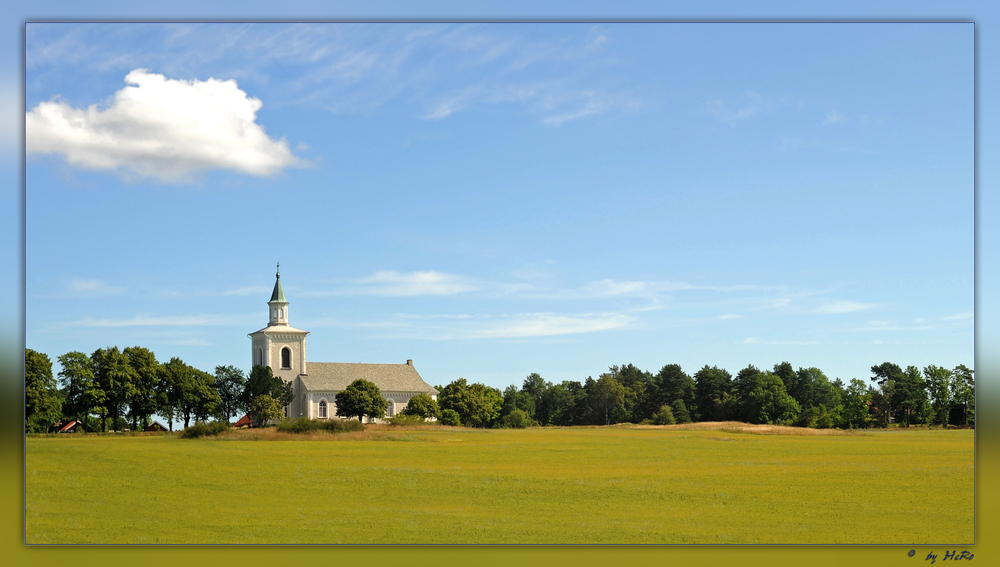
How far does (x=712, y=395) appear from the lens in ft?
146

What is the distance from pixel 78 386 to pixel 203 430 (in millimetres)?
6455

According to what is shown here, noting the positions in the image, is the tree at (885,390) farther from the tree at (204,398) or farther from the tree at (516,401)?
the tree at (204,398)

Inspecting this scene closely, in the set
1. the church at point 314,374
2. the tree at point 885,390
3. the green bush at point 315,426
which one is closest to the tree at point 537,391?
the green bush at point 315,426

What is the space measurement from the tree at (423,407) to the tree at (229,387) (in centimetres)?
1192


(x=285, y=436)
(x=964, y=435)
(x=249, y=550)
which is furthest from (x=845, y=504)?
(x=285, y=436)

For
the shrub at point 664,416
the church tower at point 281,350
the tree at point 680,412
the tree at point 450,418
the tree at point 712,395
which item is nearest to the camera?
the tree at point 712,395

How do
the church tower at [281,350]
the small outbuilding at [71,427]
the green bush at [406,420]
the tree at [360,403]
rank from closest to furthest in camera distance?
the small outbuilding at [71,427] < the green bush at [406,420] < the tree at [360,403] < the church tower at [281,350]

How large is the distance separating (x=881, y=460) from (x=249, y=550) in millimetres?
23892

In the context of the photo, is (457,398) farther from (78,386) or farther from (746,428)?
(78,386)

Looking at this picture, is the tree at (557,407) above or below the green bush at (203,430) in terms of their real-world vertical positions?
above

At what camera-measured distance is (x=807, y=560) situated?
19.1 m

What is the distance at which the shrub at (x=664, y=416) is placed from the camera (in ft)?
149

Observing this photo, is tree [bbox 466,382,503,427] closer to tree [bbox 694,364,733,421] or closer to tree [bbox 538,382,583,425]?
tree [bbox 538,382,583,425]

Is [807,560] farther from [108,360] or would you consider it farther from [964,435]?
[108,360]
